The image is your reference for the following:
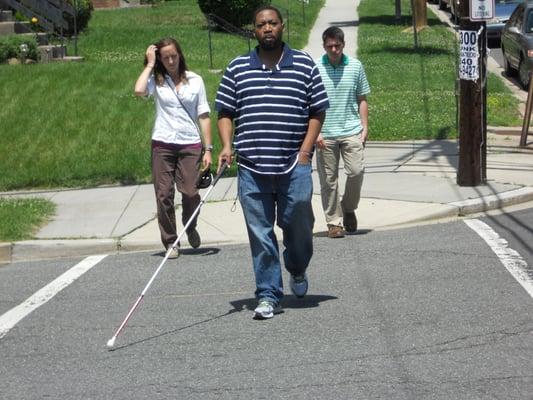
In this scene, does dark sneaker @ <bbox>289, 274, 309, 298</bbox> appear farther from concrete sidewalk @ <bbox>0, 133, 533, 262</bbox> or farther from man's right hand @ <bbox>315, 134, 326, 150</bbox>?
man's right hand @ <bbox>315, 134, 326, 150</bbox>

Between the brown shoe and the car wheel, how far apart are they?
12408 mm

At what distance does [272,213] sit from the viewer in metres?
7.73

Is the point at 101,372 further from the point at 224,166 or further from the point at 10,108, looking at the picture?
the point at 10,108

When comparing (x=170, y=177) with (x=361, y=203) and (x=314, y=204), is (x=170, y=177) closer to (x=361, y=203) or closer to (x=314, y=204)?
(x=314, y=204)

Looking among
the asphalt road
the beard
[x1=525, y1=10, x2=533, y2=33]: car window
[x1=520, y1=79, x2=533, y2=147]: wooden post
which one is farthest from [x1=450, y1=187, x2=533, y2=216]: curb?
[x1=525, y1=10, x2=533, y2=33]: car window

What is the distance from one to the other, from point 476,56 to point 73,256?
5016mm

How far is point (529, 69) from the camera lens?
22.2 metres

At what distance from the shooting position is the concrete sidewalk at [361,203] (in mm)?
11172

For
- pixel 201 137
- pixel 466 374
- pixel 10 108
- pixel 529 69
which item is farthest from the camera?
pixel 529 69

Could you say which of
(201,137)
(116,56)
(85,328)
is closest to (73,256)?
(201,137)

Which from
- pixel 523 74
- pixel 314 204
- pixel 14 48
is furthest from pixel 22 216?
pixel 523 74

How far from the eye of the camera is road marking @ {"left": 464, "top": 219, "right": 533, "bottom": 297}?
28.5 feet

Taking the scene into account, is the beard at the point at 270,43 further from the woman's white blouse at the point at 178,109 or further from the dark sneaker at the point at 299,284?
the woman's white blouse at the point at 178,109

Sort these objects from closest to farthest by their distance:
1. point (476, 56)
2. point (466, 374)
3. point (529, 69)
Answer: point (466, 374) < point (476, 56) < point (529, 69)
